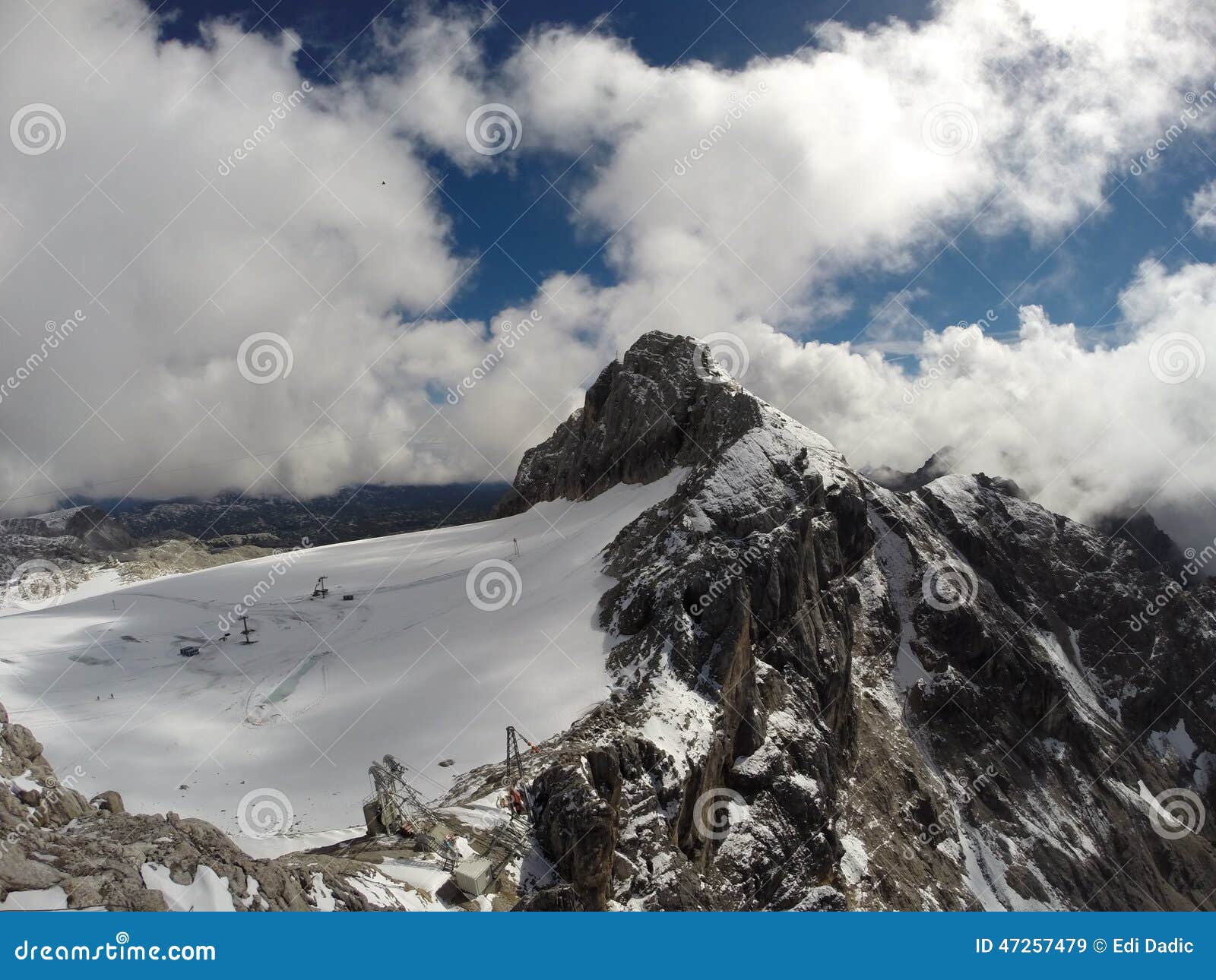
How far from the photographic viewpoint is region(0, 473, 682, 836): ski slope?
110ft

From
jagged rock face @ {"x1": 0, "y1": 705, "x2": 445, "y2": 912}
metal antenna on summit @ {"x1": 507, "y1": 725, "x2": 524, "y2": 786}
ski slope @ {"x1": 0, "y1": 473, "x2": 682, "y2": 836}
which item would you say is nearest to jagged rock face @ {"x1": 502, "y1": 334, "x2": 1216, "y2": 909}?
metal antenna on summit @ {"x1": 507, "y1": 725, "x2": 524, "y2": 786}

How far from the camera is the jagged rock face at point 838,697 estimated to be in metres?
32.7

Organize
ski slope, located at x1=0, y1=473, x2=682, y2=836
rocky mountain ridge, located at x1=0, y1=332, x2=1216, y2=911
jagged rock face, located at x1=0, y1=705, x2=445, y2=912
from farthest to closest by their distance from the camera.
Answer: ski slope, located at x1=0, y1=473, x2=682, y2=836 < rocky mountain ridge, located at x1=0, y1=332, x2=1216, y2=911 < jagged rock face, located at x1=0, y1=705, x2=445, y2=912

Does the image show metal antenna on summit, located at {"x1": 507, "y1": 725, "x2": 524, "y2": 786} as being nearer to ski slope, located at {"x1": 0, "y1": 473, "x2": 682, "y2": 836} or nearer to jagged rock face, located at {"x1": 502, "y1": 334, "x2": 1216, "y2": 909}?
jagged rock face, located at {"x1": 502, "y1": 334, "x2": 1216, "y2": 909}

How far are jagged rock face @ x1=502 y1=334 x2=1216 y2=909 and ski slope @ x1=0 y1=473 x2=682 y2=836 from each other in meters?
5.84

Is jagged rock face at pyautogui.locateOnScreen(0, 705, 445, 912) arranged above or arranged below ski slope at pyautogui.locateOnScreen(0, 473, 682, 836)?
below

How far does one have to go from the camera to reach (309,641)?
50.9 meters

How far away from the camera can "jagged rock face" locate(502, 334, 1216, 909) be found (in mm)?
32719

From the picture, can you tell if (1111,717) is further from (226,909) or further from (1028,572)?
(226,909)

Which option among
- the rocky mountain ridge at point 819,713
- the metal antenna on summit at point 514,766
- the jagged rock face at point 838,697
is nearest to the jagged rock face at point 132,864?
the rocky mountain ridge at point 819,713

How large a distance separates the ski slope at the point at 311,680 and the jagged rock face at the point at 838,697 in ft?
19.2

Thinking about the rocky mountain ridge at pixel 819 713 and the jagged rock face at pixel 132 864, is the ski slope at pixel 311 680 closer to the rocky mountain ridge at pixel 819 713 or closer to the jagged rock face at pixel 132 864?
the rocky mountain ridge at pixel 819 713

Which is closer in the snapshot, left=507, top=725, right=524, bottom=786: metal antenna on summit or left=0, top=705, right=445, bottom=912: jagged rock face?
left=0, top=705, right=445, bottom=912: jagged rock face

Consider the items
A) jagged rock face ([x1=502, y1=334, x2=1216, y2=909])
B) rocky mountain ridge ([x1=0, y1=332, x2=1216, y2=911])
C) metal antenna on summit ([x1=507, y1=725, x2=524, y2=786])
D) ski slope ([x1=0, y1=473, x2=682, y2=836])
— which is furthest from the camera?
ski slope ([x1=0, y1=473, x2=682, y2=836])
